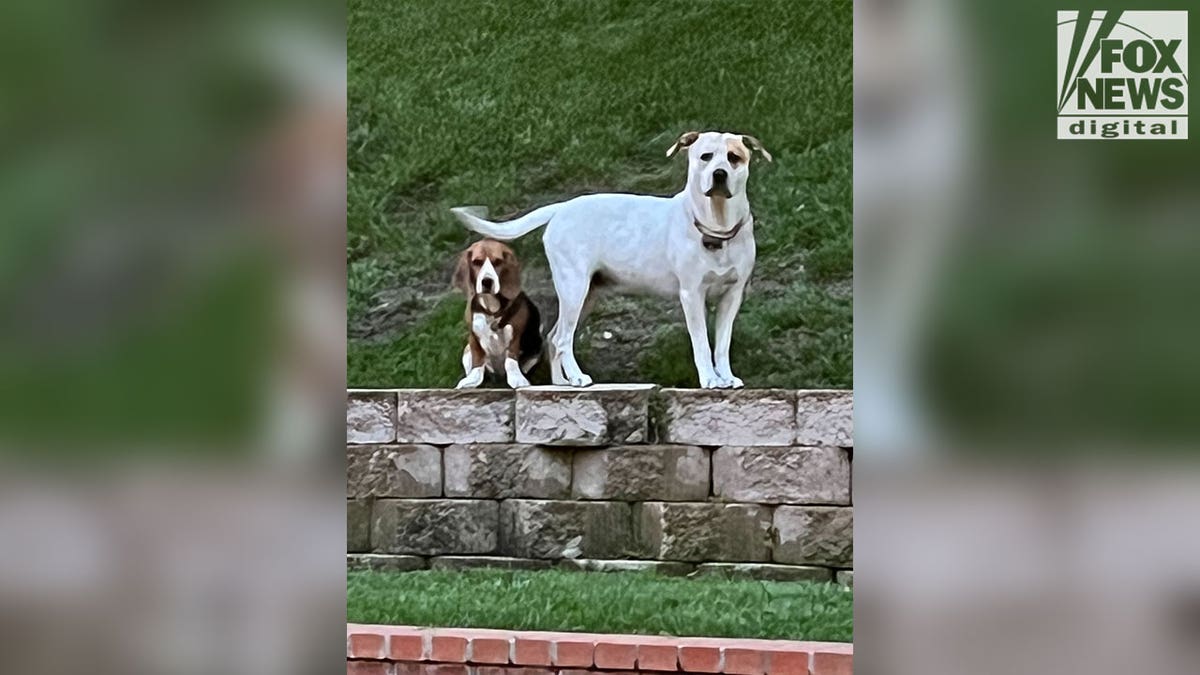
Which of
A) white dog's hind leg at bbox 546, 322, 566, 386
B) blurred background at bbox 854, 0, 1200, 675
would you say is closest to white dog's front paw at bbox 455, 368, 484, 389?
white dog's hind leg at bbox 546, 322, 566, 386

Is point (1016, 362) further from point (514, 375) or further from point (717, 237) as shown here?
point (514, 375)

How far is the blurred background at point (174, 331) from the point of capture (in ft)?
5.87

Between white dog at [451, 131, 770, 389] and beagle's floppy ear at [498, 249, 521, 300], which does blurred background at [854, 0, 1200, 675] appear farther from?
beagle's floppy ear at [498, 249, 521, 300]

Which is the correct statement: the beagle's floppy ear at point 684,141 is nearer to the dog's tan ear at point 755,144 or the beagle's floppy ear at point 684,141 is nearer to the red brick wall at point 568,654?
the dog's tan ear at point 755,144

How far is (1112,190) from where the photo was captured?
2.14 metres

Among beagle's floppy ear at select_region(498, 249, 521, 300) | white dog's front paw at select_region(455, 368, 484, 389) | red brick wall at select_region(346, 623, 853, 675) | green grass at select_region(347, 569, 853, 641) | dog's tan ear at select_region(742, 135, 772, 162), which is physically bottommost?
red brick wall at select_region(346, 623, 853, 675)

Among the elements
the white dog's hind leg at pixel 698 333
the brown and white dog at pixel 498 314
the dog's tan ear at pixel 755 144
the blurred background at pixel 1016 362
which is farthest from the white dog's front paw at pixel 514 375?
the blurred background at pixel 1016 362

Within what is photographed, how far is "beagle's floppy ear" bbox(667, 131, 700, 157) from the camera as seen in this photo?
281cm

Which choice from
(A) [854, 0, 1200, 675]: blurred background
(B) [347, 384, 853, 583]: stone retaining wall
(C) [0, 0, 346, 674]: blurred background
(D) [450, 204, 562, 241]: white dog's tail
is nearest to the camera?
(C) [0, 0, 346, 674]: blurred background

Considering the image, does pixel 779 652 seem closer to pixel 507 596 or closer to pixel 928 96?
pixel 507 596

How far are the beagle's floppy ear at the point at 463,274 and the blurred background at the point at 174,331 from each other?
3.68 feet

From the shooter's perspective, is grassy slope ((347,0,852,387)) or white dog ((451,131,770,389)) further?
white dog ((451,131,770,389))

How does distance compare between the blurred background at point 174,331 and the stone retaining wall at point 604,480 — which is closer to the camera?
the blurred background at point 174,331

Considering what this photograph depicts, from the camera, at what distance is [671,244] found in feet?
9.58
